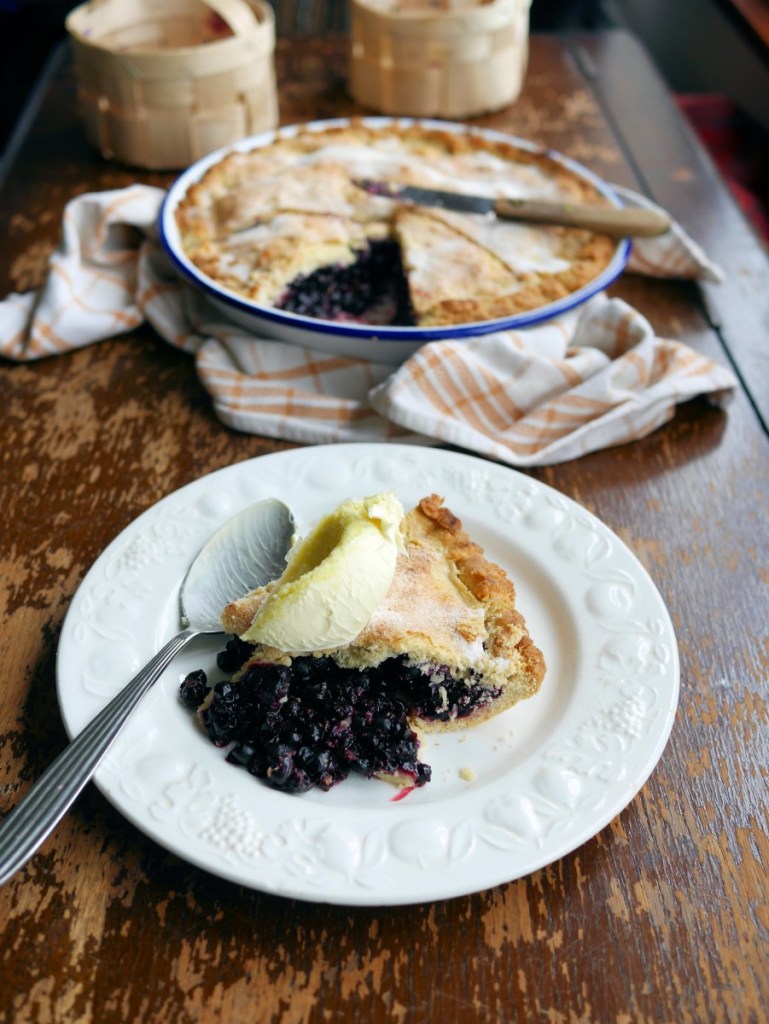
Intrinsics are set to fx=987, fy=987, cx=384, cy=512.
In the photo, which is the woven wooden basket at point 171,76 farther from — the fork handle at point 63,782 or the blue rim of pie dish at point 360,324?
the fork handle at point 63,782

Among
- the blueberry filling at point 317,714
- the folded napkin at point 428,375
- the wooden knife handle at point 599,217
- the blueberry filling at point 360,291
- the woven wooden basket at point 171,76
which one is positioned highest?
the woven wooden basket at point 171,76

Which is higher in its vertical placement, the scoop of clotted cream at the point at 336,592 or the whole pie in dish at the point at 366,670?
the scoop of clotted cream at the point at 336,592

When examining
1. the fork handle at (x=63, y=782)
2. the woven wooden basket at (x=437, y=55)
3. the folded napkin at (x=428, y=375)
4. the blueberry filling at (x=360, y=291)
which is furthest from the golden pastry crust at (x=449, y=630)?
the woven wooden basket at (x=437, y=55)

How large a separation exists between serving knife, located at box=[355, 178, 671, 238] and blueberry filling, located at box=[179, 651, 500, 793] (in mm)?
1333

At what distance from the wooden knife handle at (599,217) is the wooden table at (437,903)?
21 centimetres

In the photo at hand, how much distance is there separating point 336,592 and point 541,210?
143 centimetres

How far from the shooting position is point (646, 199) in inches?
104

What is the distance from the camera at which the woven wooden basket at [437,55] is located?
2.86 meters

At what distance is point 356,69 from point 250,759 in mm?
2529

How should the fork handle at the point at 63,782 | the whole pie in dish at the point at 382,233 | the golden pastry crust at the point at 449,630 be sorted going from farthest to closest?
the whole pie in dish at the point at 382,233 < the golden pastry crust at the point at 449,630 < the fork handle at the point at 63,782

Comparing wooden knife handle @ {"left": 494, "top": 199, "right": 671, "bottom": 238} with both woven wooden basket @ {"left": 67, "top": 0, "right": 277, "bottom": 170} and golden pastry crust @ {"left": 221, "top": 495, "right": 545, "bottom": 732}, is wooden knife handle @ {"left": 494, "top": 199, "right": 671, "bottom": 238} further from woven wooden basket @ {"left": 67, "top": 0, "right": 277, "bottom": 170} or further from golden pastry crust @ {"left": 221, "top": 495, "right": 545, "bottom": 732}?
golden pastry crust @ {"left": 221, "top": 495, "right": 545, "bottom": 732}

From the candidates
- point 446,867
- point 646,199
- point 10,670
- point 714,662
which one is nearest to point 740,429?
point 714,662

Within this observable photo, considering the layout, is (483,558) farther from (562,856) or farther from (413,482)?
(562,856)

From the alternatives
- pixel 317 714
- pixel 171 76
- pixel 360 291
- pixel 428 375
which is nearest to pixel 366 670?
pixel 317 714
